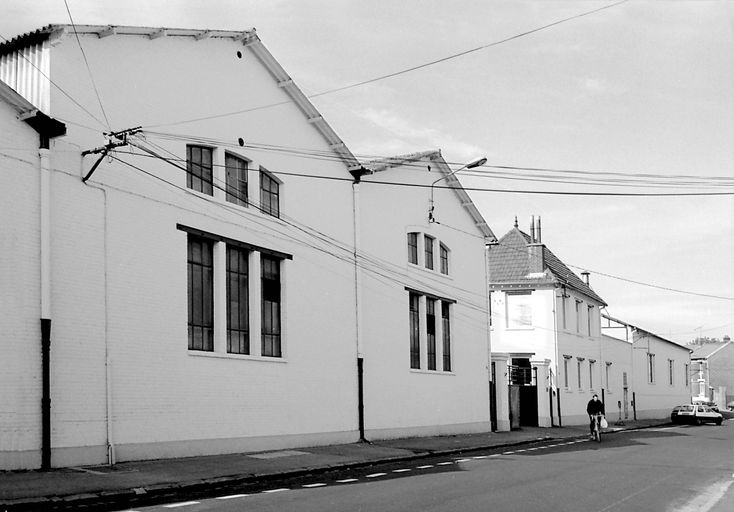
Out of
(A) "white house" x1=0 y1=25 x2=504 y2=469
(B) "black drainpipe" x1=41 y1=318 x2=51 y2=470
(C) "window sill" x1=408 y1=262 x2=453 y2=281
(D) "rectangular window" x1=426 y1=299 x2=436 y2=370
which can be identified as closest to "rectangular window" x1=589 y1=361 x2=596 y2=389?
(C) "window sill" x1=408 y1=262 x2=453 y2=281

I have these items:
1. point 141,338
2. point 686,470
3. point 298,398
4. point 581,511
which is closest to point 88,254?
point 141,338

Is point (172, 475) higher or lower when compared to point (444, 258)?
lower

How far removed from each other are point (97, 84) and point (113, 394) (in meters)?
5.90

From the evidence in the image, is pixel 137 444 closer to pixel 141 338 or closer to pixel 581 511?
pixel 141 338

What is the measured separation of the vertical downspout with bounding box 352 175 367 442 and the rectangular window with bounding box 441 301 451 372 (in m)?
6.32

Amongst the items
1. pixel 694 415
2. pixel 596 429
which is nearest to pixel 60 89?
pixel 596 429

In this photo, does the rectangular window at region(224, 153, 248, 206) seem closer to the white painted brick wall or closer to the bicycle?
the white painted brick wall

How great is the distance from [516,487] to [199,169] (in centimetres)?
979

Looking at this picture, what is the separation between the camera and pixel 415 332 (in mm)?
29078

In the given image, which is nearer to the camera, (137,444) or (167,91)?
(137,444)

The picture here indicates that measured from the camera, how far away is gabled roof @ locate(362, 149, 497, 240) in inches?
1064

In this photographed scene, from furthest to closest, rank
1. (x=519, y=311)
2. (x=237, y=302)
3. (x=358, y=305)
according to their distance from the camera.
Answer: (x=519, y=311)
(x=358, y=305)
(x=237, y=302)

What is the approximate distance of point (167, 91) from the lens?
1916 cm

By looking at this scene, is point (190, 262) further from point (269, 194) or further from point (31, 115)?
point (31, 115)
